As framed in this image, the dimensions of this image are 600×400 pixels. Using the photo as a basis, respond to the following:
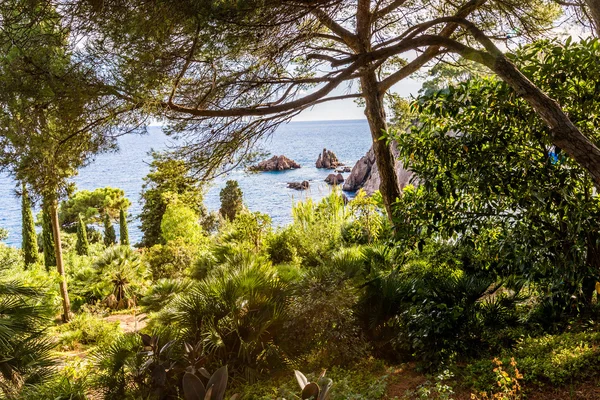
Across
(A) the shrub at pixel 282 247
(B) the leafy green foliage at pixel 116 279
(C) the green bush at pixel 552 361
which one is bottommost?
(B) the leafy green foliage at pixel 116 279

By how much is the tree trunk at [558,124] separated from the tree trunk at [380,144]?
2.53 meters

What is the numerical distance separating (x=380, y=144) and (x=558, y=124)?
2752 millimetres

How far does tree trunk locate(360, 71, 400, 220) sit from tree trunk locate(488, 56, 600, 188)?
8.29 feet

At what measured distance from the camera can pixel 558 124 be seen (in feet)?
8.80

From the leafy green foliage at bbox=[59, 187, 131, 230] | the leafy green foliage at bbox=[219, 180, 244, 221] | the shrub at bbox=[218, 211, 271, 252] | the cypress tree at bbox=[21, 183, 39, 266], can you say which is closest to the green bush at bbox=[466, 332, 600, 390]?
the shrub at bbox=[218, 211, 271, 252]

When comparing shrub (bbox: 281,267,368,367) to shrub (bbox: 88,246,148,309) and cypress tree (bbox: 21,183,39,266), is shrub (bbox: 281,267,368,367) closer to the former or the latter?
shrub (bbox: 88,246,148,309)

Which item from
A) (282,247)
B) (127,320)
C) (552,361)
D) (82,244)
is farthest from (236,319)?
(82,244)

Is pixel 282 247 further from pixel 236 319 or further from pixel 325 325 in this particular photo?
pixel 325 325

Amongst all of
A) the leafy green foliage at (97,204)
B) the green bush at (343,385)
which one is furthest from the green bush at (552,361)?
the leafy green foliage at (97,204)

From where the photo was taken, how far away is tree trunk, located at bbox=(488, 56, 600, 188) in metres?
2.59

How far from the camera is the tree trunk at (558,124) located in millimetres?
2590

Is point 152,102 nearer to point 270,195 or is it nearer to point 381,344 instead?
point 381,344

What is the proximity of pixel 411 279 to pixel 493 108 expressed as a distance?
70.0 inches

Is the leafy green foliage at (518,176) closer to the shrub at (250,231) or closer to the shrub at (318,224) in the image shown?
the shrub at (318,224)
